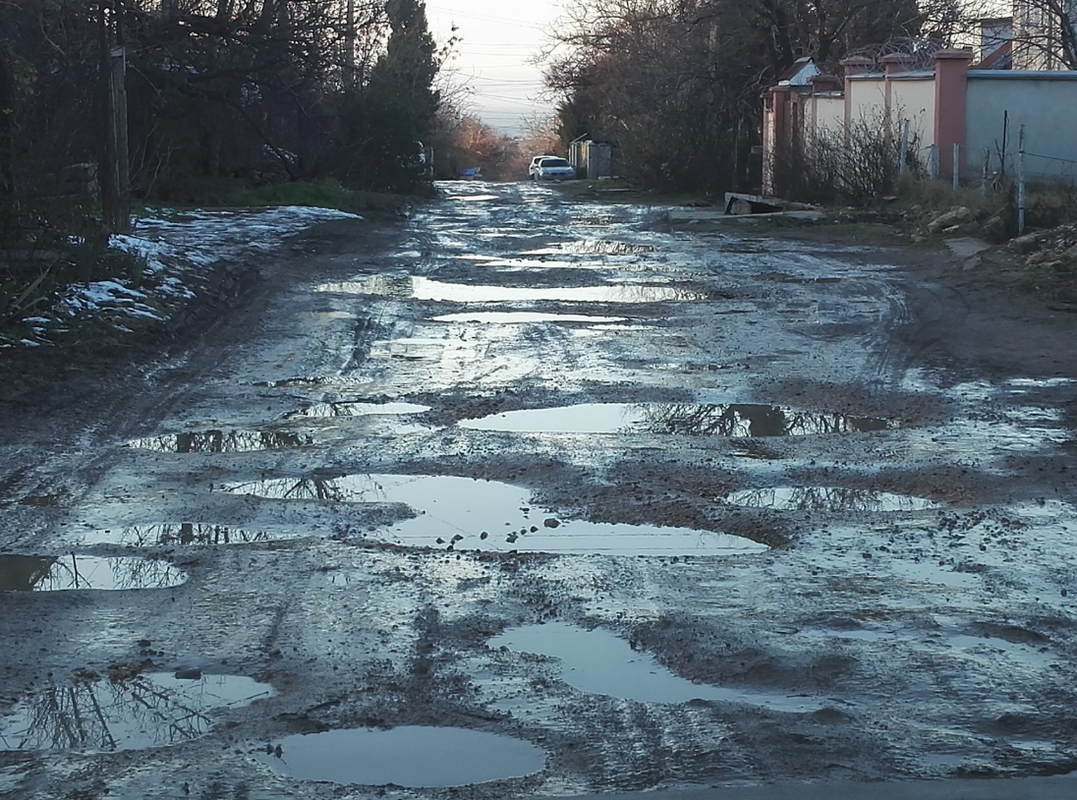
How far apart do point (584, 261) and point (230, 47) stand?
37.9 ft

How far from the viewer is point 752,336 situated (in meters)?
12.8

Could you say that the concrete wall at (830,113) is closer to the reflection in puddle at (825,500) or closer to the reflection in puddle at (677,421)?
the reflection in puddle at (677,421)

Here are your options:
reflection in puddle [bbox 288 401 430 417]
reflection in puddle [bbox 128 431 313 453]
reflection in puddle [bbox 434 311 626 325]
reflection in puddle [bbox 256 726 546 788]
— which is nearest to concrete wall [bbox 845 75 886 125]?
reflection in puddle [bbox 434 311 626 325]

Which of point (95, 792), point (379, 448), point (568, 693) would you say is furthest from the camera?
point (379, 448)

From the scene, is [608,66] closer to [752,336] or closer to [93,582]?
[752,336]

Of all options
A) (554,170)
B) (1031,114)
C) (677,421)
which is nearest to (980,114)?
(1031,114)

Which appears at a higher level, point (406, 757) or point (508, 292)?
point (508, 292)

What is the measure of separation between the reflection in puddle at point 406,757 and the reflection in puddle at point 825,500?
3134 millimetres

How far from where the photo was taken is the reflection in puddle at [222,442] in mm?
8414

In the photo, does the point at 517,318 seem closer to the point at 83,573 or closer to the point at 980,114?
the point at 83,573

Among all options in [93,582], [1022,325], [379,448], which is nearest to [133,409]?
[379,448]

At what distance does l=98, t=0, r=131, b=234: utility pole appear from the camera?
16156 millimetres

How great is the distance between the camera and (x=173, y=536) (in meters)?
6.62

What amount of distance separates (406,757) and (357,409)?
5451 millimetres
